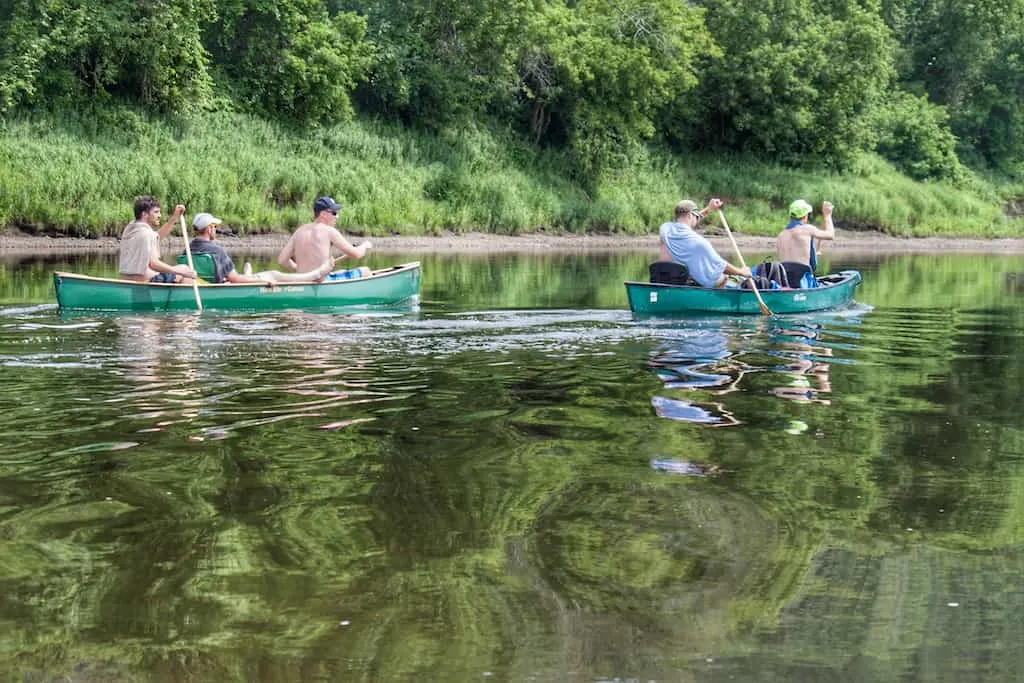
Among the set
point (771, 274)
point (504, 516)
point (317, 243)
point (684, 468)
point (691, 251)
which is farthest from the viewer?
point (317, 243)

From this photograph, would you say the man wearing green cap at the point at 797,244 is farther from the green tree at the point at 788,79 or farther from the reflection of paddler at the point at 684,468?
the green tree at the point at 788,79

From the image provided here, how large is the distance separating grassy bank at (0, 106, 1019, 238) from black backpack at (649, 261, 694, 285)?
1706 centimetres

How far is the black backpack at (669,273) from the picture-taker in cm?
1662

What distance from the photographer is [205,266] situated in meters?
17.6

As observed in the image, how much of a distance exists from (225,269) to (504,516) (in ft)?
38.2

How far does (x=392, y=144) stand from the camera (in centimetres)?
3941

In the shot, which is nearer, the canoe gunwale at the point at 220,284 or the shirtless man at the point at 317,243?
the canoe gunwale at the point at 220,284

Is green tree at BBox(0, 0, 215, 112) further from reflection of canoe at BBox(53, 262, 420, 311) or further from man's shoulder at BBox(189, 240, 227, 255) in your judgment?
reflection of canoe at BBox(53, 262, 420, 311)

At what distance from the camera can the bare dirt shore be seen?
98.3ft

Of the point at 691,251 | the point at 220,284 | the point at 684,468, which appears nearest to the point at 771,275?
the point at 691,251

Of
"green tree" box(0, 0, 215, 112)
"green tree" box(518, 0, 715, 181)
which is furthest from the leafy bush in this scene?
"green tree" box(0, 0, 215, 112)

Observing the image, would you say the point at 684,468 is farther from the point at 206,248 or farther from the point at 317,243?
the point at 317,243

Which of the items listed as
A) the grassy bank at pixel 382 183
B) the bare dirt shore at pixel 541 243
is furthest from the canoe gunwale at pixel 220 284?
the grassy bank at pixel 382 183

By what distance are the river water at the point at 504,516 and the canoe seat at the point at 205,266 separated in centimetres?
449
